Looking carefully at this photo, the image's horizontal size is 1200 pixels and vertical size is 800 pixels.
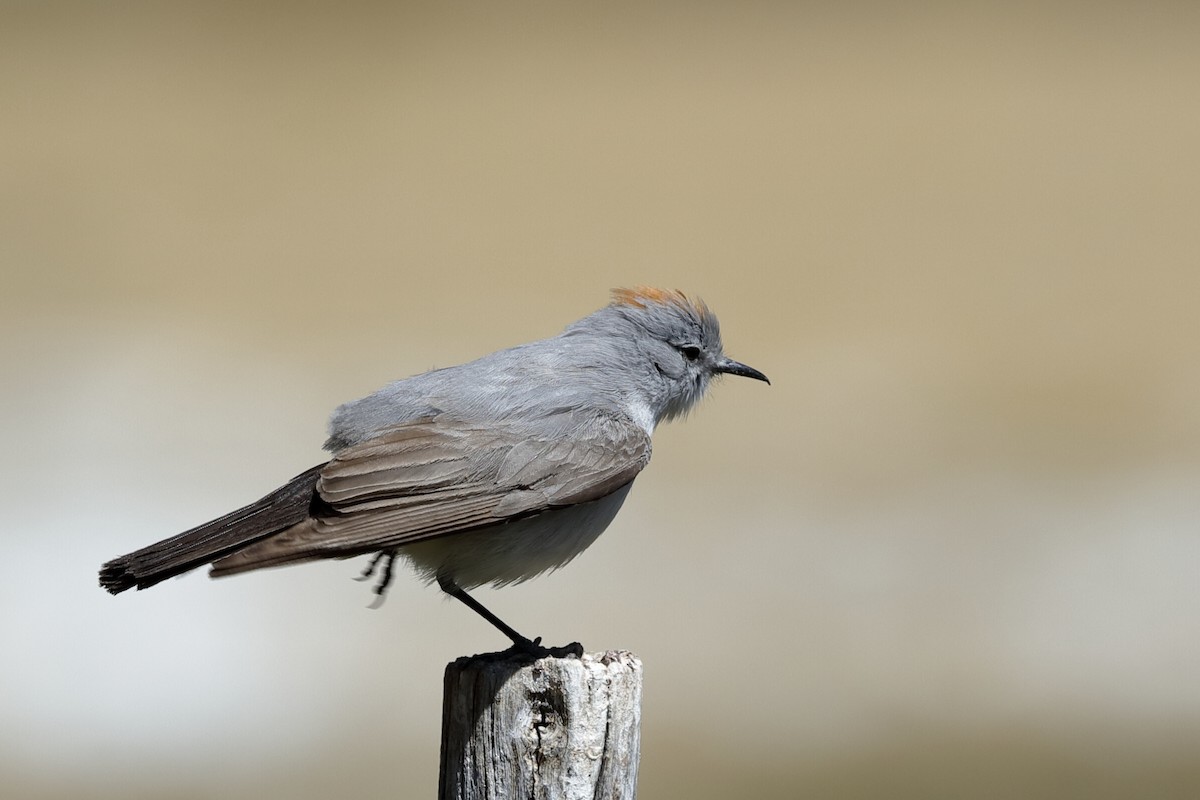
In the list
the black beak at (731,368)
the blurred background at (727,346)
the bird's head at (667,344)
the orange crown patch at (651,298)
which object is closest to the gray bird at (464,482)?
the bird's head at (667,344)

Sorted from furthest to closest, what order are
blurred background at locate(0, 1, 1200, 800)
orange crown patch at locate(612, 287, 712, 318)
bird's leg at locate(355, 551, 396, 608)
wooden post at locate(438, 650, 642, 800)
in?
blurred background at locate(0, 1, 1200, 800) < orange crown patch at locate(612, 287, 712, 318) < bird's leg at locate(355, 551, 396, 608) < wooden post at locate(438, 650, 642, 800)

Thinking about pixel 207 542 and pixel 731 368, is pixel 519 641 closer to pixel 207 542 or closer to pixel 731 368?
pixel 207 542

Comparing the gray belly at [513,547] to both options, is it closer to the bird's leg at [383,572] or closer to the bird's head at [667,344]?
the bird's leg at [383,572]

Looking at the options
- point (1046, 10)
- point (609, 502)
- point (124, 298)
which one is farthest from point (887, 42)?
point (609, 502)

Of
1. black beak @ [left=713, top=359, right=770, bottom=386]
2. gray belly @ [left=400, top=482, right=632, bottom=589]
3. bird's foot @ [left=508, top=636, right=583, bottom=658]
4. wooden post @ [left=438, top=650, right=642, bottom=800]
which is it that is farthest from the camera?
black beak @ [left=713, top=359, right=770, bottom=386]

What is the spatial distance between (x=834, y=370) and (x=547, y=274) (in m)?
2.84

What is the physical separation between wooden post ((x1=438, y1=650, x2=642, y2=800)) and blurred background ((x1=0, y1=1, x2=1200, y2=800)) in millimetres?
3065

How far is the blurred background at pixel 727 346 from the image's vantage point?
33.1 feet

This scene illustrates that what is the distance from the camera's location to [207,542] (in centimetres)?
501

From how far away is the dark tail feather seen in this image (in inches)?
194

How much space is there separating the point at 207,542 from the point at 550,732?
126 cm

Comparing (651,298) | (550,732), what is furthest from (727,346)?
(550,732)

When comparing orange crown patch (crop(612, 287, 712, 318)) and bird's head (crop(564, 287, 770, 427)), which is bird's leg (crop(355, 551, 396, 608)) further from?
orange crown patch (crop(612, 287, 712, 318))

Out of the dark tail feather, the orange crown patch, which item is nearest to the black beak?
the orange crown patch
